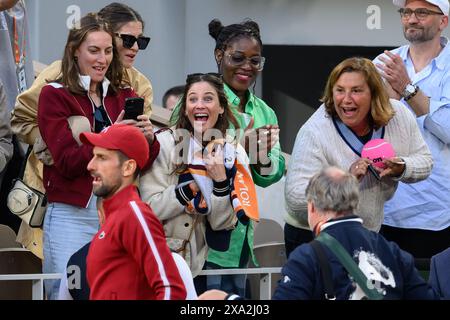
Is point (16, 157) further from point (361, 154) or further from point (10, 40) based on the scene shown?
point (361, 154)

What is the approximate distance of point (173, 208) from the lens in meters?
7.13

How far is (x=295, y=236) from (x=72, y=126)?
151cm

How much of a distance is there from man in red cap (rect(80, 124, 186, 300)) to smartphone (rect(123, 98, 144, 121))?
3.21 feet

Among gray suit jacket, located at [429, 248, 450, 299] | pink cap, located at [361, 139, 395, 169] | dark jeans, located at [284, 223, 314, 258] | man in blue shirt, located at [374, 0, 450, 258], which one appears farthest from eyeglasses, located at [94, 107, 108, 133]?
gray suit jacket, located at [429, 248, 450, 299]

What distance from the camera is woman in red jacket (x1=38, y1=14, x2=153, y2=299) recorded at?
7.18 metres

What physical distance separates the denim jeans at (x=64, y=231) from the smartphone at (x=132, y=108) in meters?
0.52

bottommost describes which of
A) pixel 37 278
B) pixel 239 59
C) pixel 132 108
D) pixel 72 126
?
pixel 37 278

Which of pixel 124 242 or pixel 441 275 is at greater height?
pixel 124 242

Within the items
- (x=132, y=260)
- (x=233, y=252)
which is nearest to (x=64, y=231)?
(x=233, y=252)

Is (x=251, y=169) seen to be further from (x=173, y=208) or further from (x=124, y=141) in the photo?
(x=124, y=141)

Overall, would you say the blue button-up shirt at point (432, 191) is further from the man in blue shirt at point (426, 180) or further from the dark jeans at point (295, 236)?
the dark jeans at point (295, 236)

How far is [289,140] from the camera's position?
13.2 metres
